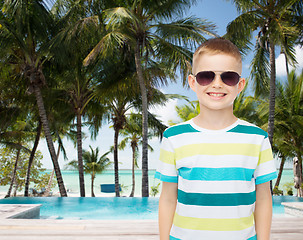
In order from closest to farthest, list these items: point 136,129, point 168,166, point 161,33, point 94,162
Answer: point 168,166 → point 161,33 → point 136,129 → point 94,162

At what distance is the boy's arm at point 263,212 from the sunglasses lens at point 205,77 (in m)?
0.42

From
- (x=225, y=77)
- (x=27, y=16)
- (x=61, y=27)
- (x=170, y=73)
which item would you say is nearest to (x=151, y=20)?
(x=170, y=73)

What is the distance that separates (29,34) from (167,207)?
10.0m

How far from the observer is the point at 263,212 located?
1032 mm

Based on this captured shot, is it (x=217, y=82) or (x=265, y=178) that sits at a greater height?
(x=217, y=82)

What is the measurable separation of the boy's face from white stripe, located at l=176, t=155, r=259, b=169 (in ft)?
0.58

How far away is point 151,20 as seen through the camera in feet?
32.6

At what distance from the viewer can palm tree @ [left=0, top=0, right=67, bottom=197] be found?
8.89 meters

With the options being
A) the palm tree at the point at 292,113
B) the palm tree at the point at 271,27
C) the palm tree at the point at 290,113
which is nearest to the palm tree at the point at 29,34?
the palm tree at the point at 271,27

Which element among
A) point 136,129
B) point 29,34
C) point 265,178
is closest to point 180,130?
point 265,178

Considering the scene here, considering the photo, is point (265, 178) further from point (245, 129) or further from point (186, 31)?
point (186, 31)

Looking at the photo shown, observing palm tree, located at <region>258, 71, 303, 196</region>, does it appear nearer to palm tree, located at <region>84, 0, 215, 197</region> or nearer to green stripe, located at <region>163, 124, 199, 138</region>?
palm tree, located at <region>84, 0, 215, 197</region>

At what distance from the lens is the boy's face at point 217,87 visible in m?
Answer: 1.05

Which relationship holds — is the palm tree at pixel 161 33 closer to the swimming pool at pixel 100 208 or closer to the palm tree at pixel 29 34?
the swimming pool at pixel 100 208
